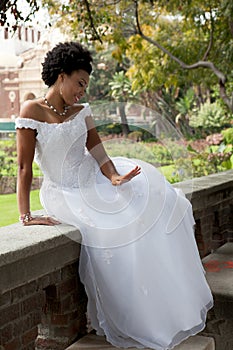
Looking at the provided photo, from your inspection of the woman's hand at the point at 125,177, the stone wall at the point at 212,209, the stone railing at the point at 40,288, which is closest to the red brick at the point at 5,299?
the stone railing at the point at 40,288

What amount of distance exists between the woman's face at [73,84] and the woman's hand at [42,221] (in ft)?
2.03

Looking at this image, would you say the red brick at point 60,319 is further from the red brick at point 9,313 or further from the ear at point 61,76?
the ear at point 61,76

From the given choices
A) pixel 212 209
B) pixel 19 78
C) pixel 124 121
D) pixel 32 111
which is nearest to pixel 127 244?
pixel 32 111

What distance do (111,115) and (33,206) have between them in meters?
4.72

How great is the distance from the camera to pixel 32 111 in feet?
9.36

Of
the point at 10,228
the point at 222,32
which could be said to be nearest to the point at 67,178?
the point at 10,228

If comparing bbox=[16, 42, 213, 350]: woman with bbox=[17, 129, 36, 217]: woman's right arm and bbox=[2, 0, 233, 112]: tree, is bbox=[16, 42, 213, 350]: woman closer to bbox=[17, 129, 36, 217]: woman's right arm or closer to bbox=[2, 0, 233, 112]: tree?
bbox=[17, 129, 36, 217]: woman's right arm

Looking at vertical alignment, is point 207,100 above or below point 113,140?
below

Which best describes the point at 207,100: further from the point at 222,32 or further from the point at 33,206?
the point at 33,206

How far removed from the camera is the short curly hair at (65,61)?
291cm

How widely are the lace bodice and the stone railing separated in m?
0.34

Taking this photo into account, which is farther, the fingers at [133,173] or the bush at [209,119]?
the bush at [209,119]

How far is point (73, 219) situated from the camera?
9.22 ft

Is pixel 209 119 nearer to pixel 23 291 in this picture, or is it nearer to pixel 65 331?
pixel 65 331
